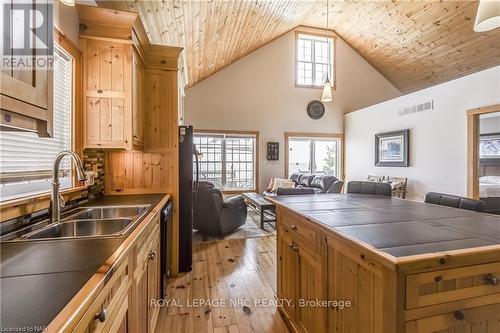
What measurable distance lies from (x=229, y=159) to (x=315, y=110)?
9.39 ft

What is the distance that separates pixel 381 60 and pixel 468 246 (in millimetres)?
7267

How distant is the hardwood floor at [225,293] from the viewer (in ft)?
6.61

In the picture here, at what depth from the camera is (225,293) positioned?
2465mm

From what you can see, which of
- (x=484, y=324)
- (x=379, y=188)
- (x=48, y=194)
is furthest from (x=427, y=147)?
(x=48, y=194)

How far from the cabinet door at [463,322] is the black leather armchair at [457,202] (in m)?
0.97

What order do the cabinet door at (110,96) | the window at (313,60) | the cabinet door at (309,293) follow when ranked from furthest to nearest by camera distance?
the window at (313,60) < the cabinet door at (110,96) < the cabinet door at (309,293)

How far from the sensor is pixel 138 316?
1348 mm

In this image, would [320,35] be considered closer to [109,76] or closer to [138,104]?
[138,104]

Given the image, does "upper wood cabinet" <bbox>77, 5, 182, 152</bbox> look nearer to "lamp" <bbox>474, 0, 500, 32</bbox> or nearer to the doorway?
"lamp" <bbox>474, 0, 500, 32</bbox>

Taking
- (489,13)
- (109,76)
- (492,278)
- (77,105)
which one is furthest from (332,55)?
(492,278)

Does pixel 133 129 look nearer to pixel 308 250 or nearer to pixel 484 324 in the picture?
pixel 308 250

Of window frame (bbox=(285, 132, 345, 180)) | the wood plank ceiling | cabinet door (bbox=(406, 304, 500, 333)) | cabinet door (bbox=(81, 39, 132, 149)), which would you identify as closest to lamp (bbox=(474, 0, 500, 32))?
cabinet door (bbox=(406, 304, 500, 333))

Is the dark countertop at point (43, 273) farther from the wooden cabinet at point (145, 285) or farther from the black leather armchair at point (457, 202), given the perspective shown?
the black leather armchair at point (457, 202)

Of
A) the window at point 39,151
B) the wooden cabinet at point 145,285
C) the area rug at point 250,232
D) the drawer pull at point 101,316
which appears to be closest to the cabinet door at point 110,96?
the window at point 39,151
